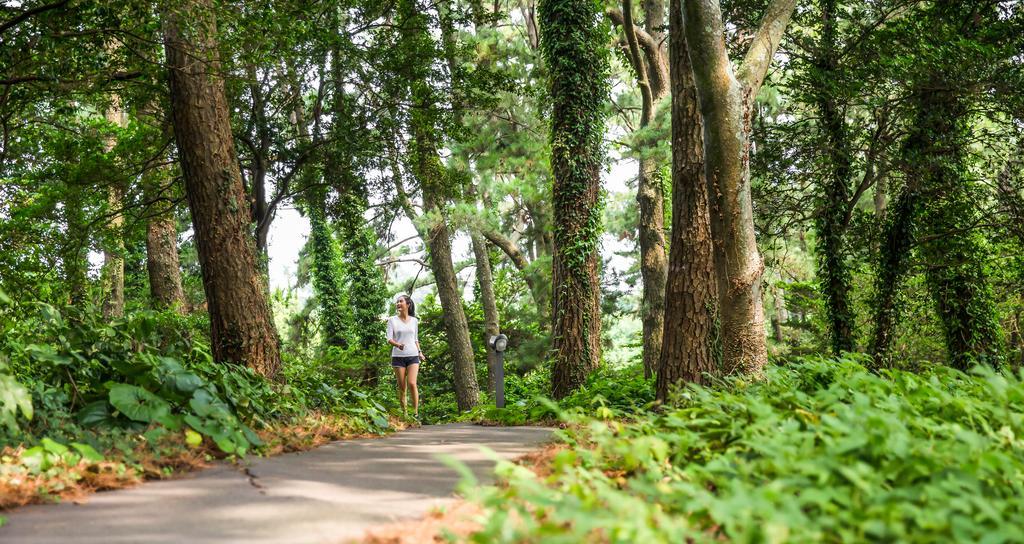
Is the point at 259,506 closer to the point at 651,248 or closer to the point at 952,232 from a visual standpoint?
the point at 651,248

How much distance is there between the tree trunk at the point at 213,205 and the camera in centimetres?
732

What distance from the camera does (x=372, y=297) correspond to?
75.3ft

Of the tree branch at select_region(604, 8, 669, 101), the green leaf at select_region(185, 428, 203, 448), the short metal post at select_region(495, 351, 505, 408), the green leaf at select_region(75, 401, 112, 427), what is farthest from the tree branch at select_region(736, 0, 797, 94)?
the tree branch at select_region(604, 8, 669, 101)

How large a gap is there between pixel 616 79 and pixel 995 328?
21125 millimetres

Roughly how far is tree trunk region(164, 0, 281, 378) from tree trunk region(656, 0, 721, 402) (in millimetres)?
4342

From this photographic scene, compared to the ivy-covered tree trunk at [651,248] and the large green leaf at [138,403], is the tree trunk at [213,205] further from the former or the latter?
the ivy-covered tree trunk at [651,248]

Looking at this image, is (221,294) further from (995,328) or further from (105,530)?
(995,328)

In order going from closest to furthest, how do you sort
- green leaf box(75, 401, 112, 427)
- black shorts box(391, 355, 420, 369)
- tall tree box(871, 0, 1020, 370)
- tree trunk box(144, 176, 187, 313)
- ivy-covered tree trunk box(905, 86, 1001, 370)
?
green leaf box(75, 401, 112, 427), tall tree box(871, 0, 1020, 370), black shorts box(391, 355, 420, 369), ivy-covered tree trunk box(905, 86, 1001, 370), tree trunk box(144, 176, 187, 313)

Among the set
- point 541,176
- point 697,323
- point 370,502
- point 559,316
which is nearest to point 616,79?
point 541,176

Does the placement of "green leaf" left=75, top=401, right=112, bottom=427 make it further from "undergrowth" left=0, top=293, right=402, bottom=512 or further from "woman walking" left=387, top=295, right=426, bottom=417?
"woman walking" left=387, top=295, right=426, bottom=417

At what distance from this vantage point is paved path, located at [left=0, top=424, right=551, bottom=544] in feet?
9.63

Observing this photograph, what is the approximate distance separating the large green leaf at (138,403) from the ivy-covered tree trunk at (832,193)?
10.9 meters

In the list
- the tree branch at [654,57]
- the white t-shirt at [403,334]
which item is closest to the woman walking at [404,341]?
the white t-shirt at [403,334]

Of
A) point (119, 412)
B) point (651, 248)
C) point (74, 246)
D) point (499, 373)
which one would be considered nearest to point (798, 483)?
point (119, 412)
